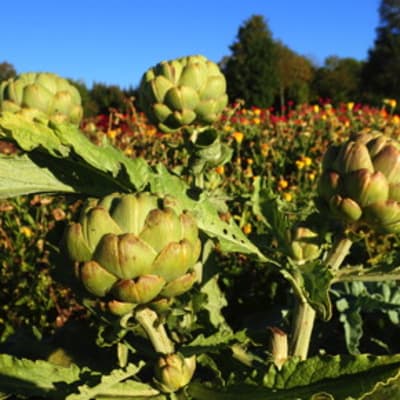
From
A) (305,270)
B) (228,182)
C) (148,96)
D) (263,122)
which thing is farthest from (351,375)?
(263,122)

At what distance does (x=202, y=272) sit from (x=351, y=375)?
0.44 metres

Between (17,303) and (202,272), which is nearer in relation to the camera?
(202,272)

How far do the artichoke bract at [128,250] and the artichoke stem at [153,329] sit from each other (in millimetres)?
83

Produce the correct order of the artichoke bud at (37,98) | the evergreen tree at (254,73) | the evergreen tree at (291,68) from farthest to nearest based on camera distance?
the evergreen tree at (291,68), the evergreen tree at (254,73), the artichoke bud at (37,98)

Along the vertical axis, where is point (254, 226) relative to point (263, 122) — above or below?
below

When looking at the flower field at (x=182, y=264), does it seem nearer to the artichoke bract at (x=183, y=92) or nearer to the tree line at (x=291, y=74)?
the artichoke bract at (x=183, y=92)

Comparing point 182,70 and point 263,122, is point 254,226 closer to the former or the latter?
point 182,70

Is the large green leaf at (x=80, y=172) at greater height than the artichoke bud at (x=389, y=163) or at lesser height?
lesser

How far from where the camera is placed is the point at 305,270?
94 centimetres

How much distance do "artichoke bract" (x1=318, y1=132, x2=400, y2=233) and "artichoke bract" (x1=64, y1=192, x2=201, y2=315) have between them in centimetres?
28

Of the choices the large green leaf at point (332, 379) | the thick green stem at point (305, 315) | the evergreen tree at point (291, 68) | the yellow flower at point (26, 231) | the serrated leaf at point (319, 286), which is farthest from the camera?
the evergreen tree at point (291, 68)

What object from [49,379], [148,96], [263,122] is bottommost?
[49,379]

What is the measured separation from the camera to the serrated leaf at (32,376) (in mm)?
938

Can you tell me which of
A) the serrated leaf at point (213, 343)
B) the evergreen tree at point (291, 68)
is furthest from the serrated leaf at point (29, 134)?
the evergreen tree at point (291, 68)
